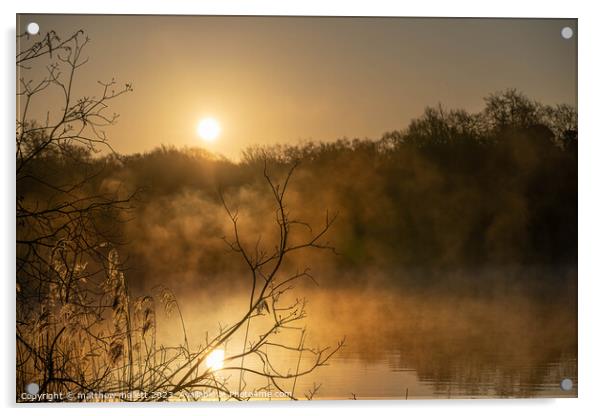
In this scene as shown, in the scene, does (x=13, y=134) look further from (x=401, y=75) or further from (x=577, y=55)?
(x=577, y=55)

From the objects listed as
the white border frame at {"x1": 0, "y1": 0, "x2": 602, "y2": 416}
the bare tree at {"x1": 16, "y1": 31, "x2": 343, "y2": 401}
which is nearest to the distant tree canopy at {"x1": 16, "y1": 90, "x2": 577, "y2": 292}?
the white border frame at {"x1": 0, "y1": 0, "x2": 602, "y2": 416}

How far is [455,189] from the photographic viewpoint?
3533 mm

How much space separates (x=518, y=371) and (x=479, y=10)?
1566 mm

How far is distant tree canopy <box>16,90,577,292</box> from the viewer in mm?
3521

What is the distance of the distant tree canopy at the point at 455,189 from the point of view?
11.6 ft

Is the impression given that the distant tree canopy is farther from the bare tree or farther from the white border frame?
the bare tree

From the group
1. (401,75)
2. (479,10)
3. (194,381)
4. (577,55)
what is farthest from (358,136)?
(194,381)
